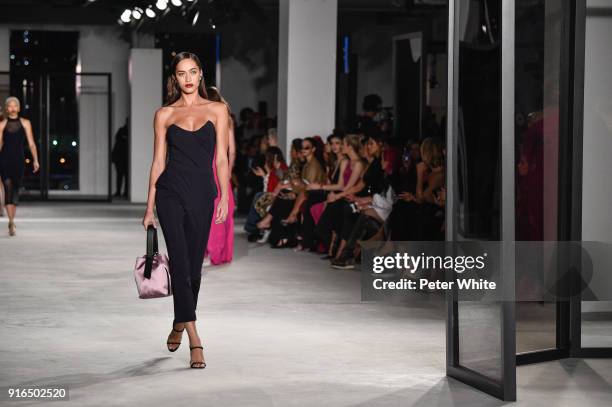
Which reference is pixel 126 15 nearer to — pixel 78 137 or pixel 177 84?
pixel 78 137

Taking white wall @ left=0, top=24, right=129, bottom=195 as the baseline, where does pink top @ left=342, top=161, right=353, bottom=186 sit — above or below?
below

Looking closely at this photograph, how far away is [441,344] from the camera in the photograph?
629cm

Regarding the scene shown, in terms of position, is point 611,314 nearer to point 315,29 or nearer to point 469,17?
point 469,17

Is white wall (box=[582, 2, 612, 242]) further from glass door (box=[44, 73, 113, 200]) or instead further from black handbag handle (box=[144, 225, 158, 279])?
glass door (box=[44, 73, 113, 200])

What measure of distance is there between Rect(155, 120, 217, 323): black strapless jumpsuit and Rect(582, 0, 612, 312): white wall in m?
2.33

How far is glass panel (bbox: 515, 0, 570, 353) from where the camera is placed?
611 cm

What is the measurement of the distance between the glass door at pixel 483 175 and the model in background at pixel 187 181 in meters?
1.10

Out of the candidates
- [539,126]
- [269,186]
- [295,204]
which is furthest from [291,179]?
[539,126]

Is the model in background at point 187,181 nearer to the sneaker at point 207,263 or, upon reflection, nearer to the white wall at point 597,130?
the white wall at point 597,130

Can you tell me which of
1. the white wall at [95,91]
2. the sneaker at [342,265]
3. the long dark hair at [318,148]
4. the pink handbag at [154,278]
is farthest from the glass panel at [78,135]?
the pink handbag at [154,278]

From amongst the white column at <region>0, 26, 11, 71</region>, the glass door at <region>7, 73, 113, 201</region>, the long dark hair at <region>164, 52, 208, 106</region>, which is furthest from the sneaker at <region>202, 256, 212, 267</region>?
the white column at <region>0, 26, 11, 71</region>

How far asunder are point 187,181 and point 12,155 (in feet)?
25.9

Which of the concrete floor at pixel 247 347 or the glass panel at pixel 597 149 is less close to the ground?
the glass panel at pixel 597 149

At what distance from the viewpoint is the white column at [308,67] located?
535 inches
